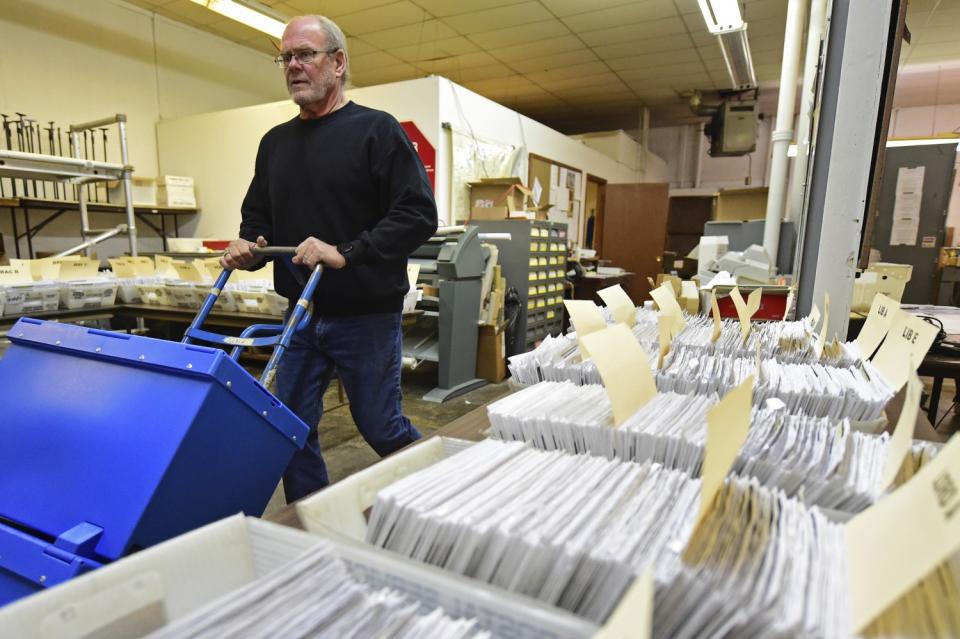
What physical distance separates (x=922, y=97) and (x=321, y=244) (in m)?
10.2

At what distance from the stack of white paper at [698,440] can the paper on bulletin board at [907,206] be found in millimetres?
6254

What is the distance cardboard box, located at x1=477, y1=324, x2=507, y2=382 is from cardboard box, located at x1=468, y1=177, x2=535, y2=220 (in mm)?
1116

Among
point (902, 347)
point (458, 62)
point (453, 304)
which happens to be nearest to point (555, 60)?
point (458, 62)

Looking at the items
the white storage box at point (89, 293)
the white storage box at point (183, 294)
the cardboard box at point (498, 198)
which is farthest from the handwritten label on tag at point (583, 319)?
the cardboard box at point (498, 198)

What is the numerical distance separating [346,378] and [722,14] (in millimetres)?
4207

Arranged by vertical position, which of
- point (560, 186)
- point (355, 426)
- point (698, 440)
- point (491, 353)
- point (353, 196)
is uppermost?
point (560, 186)

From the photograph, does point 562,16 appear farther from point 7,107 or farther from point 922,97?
point 922,97

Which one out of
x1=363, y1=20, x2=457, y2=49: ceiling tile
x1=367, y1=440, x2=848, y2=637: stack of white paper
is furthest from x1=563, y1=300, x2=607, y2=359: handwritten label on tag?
x1=363, y1=20, x2=457, y2=49: ceiling tile

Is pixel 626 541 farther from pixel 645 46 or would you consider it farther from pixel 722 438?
pixel 645 46

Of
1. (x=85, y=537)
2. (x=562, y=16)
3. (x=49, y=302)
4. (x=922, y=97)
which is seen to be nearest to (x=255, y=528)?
(x=85, y=537)

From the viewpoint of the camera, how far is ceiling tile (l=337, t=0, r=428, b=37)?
4.99m

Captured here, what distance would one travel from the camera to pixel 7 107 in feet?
14.6

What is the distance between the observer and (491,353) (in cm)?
388

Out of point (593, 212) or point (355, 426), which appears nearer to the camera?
point (355, 426)
